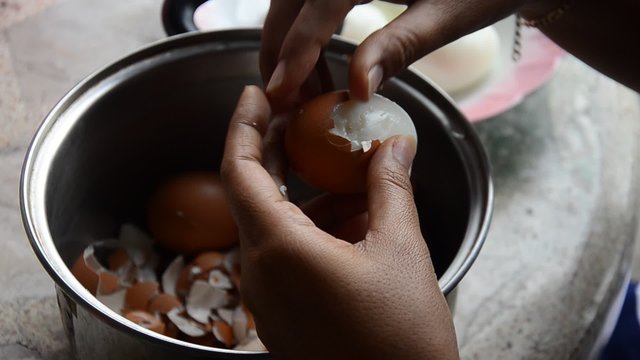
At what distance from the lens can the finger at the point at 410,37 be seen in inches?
22.8

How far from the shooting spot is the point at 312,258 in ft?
1.50

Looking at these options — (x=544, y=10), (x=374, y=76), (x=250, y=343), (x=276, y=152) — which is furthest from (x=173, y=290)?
(x=544, y=10)

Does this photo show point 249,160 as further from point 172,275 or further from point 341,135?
point 172,275

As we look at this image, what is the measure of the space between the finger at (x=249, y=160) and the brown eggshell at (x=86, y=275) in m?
0.26

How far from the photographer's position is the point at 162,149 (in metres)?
0.86

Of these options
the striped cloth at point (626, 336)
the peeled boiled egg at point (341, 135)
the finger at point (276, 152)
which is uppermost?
the peeled boiled egg at point (341, 135)

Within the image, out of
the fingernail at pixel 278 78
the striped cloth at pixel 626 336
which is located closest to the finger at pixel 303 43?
the fingernail at pixel 278 78

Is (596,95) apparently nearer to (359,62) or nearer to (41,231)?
(359,62)

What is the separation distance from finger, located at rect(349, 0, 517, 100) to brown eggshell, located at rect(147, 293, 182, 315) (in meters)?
0.31

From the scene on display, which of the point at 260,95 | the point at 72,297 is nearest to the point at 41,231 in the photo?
the point at 72,297

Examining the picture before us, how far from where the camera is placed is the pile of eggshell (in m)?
0.73

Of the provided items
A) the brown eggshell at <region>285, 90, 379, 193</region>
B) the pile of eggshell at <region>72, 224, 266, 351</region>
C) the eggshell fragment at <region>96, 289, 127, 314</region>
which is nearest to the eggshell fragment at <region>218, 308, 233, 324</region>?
the pile of eggshell at <region>72, 224, 266, 351</region>

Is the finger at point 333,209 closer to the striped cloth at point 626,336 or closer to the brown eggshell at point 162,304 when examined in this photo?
the brown eggshell at point 162,304

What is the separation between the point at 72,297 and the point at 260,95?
22cm
